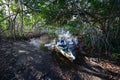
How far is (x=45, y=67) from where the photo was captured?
3.83 m

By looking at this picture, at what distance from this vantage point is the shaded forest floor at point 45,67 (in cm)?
353

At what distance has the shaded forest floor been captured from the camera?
3.53m

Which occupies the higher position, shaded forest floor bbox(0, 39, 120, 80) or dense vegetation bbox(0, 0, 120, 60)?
dense vegetation bbox(0, 0, 120, 60)

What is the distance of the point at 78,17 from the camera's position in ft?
16.5

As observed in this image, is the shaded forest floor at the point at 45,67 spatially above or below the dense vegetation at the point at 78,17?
below

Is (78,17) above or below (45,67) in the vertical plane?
above

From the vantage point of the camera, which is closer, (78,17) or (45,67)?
(45,67)

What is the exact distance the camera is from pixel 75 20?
5.62m

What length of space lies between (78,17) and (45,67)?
1.99 meters

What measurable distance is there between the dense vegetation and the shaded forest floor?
3.19 feet

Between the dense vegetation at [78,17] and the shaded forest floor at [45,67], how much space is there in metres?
0.97

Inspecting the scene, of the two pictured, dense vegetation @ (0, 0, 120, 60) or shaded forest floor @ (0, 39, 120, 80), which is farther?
dense vegetation @ (0, 0, 120, 60)

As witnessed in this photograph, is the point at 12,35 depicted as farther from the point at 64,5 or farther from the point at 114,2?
the point at 114,2

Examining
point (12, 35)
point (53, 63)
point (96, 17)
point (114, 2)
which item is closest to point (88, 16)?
point (96, 17)
